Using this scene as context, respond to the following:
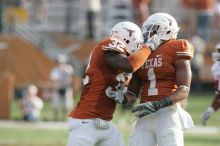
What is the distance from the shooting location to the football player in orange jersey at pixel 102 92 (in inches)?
299

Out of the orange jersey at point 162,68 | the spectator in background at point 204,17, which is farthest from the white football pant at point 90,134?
the spectator in background at point 204,17

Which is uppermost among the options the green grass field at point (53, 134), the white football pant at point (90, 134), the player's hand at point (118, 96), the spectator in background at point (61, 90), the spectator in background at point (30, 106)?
the spectator in background at point (61, 90)

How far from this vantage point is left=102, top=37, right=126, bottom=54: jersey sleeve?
7.52 m

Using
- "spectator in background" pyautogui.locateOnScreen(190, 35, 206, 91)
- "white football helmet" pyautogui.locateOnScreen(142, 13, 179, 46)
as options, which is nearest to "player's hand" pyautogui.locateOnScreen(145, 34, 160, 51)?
"white football helmet" pyautogui.locateOnScreen(142, 13, 179, 46)

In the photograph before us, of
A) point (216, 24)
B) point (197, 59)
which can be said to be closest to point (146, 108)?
point (197, 59)

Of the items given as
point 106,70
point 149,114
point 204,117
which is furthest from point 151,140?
point 204,117

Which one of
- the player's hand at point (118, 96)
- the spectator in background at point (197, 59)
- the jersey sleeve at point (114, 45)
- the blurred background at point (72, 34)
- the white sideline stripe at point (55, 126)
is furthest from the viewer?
the spectator in background at point (197, 59)

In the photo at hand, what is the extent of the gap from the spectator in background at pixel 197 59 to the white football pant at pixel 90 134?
1582cm

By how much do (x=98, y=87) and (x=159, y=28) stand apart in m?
0.79

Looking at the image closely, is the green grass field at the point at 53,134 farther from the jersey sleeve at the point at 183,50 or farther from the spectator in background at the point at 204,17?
the jersey sleeve at the point at 183,50

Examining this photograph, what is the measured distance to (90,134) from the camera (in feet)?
Answer: 25.0

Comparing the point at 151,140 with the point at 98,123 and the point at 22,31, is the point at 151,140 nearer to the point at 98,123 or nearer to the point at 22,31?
the point at 98,123

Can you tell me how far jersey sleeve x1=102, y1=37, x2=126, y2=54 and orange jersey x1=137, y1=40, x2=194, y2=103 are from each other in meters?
0.32

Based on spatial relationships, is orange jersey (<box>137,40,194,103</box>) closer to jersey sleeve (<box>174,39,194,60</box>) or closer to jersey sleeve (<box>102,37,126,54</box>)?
jersey sleeve (<box>174,39,194,60</box>)
